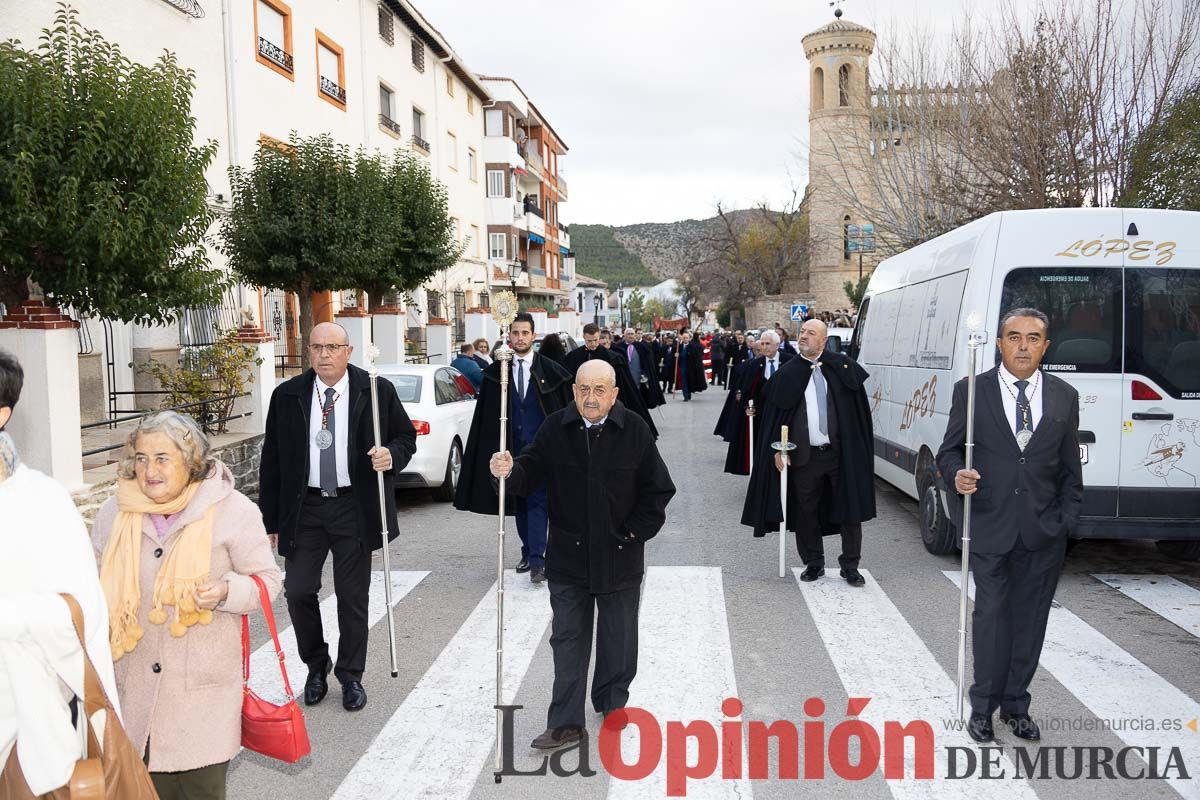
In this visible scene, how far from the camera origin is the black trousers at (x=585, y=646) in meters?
4.65

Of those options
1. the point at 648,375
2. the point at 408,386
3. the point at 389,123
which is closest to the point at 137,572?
the point at 408,386

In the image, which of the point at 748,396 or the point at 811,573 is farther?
the point at 748,396

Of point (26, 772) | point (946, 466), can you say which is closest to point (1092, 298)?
point (946, 466)

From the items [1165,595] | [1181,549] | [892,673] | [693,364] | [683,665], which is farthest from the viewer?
[693,364]

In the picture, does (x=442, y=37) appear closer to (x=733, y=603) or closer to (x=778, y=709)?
(x=733, y=603)

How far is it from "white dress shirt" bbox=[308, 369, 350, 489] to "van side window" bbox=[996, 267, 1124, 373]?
15.3 feet

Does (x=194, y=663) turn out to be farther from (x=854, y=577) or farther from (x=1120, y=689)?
(x=854, y=577)

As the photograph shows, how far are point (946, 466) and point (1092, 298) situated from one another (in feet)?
10.6

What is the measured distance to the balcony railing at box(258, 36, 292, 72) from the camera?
61.1ft

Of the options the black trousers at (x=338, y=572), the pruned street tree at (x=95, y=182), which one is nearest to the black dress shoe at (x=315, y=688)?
the black trousers at (x=338, y=572)

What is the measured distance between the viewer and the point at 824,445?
7.52m

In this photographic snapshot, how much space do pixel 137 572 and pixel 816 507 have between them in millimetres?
5397

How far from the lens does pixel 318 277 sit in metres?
15.0

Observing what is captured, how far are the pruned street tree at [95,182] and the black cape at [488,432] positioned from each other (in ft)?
10.6
